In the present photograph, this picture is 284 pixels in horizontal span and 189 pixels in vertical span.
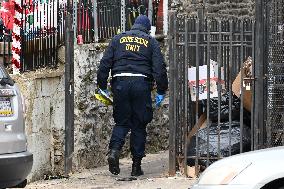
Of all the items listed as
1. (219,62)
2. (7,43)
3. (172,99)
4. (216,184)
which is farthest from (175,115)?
(216,184)

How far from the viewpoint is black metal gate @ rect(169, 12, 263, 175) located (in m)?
10.2

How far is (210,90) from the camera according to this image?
10336 mm

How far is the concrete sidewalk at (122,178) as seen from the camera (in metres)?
10.2

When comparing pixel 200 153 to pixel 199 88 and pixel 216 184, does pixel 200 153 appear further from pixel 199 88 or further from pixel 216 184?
pixel 216 184

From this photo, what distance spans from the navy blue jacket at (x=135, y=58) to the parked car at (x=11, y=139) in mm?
2637

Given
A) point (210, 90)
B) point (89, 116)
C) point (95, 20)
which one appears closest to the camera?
point (210, 90)

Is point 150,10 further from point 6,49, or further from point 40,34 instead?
point 6,49

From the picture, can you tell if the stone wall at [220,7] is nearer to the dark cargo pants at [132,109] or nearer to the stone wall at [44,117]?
the stone wall at [44,117]

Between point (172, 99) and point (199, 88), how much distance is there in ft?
1.15

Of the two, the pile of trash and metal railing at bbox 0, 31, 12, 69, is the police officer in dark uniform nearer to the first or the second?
the pile of trash

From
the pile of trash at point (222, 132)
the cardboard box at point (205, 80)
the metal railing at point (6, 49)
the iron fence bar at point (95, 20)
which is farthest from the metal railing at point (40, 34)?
the pile of trash at point (222, 132)

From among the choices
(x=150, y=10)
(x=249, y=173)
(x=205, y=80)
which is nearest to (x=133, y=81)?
(x=205, y=80)

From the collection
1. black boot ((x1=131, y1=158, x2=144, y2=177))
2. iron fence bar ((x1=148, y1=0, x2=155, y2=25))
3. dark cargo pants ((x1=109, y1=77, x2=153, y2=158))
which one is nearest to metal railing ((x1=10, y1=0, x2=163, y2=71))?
dark cargo pants ((x1=109, y1=77, x2=153, y2=158))

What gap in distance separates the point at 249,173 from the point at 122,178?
430 cm
